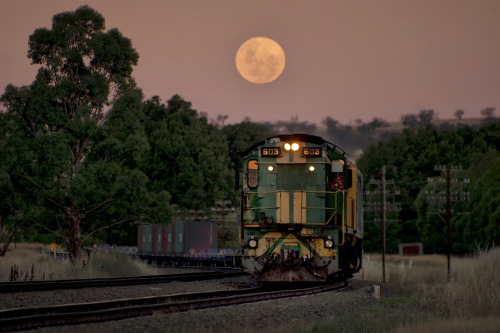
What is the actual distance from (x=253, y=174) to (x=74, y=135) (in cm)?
1370

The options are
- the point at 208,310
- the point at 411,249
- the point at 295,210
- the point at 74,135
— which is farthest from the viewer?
the point at 411,249

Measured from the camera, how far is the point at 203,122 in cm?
8106

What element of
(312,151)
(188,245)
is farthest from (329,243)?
(188,245)

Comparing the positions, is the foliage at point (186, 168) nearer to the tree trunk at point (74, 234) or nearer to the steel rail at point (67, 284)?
the tree trunk at point (74, 234)

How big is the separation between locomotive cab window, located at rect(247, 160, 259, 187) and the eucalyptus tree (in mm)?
12300

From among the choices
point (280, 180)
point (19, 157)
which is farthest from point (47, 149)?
point (280, 180)

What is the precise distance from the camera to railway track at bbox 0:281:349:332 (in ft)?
38.4

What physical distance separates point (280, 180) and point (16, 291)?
799cm

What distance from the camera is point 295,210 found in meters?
21.0

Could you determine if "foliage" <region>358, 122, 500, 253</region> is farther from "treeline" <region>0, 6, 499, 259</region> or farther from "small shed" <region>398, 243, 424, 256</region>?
"treeline" <region>0, 6, 499, 259</region>

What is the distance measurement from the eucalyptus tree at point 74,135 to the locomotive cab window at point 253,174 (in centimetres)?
1230

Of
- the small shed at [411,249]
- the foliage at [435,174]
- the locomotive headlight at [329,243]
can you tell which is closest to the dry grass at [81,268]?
the locomotive headlight at [329,243]

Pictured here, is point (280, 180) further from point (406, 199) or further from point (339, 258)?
point (406, 199)

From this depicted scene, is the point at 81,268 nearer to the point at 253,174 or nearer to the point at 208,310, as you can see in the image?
the point at 253,174
